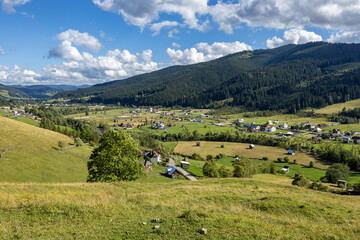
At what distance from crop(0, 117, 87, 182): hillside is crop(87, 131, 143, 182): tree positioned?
19075mm

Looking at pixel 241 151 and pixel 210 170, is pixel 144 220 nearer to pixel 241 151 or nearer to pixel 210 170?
pixel 210 170

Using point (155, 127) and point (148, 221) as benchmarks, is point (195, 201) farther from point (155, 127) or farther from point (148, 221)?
point (155, 127)

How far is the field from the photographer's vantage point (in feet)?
302

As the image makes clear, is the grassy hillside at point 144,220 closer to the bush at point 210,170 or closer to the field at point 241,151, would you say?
the bush at point 210,170

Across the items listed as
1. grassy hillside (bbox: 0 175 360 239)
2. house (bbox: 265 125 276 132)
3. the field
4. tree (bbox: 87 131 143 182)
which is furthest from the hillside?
house (bbox: 265 125 276 132)

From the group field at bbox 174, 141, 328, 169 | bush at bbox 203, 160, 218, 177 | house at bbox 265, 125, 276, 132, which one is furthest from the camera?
house at bbox 265, 125, 276, 132

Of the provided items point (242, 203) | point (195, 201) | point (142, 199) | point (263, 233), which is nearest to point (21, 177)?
point (142, 199)

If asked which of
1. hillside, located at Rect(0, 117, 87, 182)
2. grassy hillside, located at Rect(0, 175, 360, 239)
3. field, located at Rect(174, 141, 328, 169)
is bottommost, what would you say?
field, located at Rect(174, 141, 328, 169)

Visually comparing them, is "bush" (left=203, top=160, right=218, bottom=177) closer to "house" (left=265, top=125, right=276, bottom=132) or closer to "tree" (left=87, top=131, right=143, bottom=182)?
"tree" (left=87, top=131, right=143, bottom=182)

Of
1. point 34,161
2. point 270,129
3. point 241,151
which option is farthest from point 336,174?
point 270,129

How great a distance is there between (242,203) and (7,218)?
56.4 feet

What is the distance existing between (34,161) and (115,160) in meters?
32.6

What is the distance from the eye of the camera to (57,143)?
228 ft

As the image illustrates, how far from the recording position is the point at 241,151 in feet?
350
